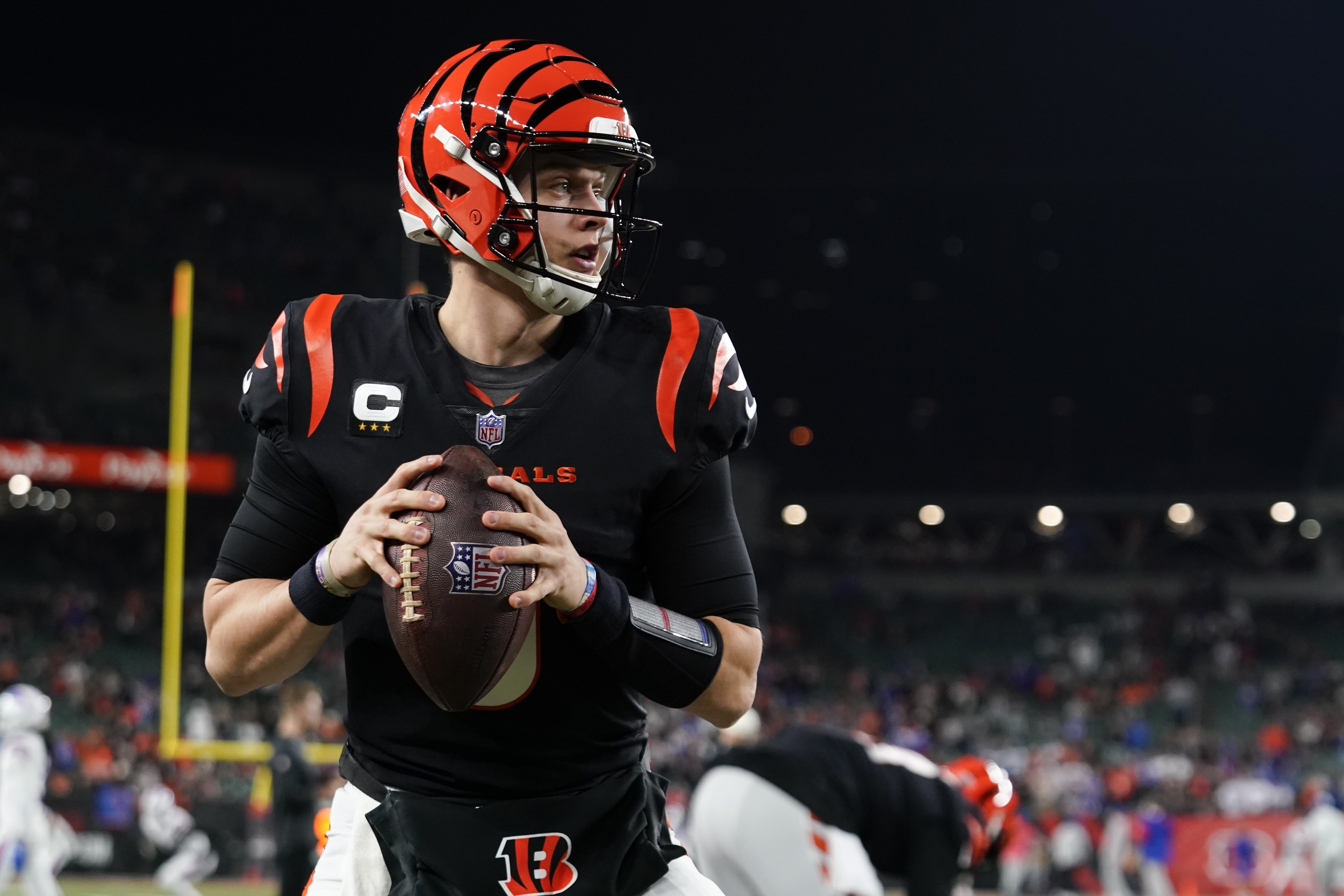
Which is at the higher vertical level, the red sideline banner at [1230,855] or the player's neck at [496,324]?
the player's neck at [496,324]

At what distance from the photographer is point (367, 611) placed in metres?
1.74

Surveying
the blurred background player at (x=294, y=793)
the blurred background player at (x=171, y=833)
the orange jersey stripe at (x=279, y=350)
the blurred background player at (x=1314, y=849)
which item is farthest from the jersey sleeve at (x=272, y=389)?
the blurred background player at (x=1314, y=849)

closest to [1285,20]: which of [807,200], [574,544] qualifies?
[807,200]

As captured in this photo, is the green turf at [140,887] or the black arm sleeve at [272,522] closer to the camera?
the black arm sleeve at [272,522]

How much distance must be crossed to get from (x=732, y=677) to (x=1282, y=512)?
2651cm

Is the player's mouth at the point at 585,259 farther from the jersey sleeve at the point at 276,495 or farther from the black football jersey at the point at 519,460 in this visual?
the jersey sleeve at the point at 276,495

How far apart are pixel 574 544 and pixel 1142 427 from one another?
26.3 m

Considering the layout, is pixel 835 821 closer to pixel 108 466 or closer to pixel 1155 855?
pixel 1155 855

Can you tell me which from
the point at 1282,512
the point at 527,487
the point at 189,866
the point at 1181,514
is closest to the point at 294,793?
the point at 189,866

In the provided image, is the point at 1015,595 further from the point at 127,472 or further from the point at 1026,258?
the point at 127,472

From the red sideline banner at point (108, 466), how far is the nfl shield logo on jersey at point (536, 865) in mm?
17141

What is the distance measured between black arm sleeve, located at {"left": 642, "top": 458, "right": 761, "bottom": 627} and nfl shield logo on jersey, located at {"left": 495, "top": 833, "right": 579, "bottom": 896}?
0.34m

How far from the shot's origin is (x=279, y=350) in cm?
182

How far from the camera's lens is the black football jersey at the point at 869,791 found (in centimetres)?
391
